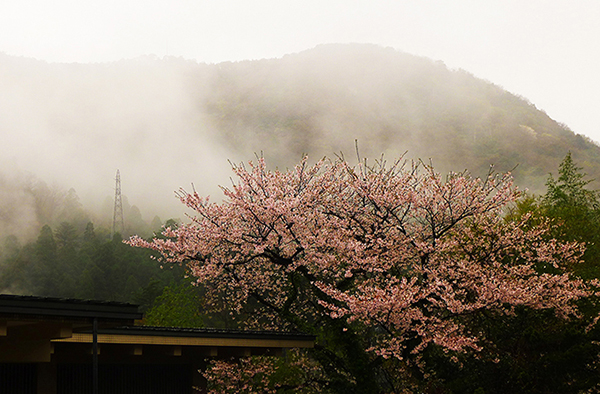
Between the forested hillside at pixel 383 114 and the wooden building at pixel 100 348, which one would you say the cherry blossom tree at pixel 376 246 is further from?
the forested hillside at pixel 383 114

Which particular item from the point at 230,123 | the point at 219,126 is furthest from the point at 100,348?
the point at 219,126

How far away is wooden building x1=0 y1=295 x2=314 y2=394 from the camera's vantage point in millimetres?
6113

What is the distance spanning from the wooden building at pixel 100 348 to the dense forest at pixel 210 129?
56.6 metres

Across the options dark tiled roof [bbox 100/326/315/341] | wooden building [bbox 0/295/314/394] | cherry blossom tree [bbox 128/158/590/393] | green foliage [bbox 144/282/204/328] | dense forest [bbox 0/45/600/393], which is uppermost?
dense forest [bbox 0/45/600/393]

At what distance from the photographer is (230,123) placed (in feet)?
423

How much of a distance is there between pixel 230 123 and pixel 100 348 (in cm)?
12240

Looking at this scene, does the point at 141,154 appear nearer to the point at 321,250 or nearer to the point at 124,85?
the point at 124,85

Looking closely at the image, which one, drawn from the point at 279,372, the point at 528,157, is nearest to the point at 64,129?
the point at 528,157

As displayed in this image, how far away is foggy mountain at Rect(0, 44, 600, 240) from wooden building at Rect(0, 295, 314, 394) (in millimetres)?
95114

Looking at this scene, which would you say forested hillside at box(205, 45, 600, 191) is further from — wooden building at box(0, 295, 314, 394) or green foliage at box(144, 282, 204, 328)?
wooden building at box(0, 295, 314, 394)

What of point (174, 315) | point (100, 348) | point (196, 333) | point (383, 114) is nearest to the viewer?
point (100, 348)

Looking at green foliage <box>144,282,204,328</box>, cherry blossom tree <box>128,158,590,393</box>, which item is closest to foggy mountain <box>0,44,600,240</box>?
green foliage <box>144,282,204,328</box>

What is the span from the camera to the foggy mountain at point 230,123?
109875 mm

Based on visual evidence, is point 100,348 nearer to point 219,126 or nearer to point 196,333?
point 196,333
